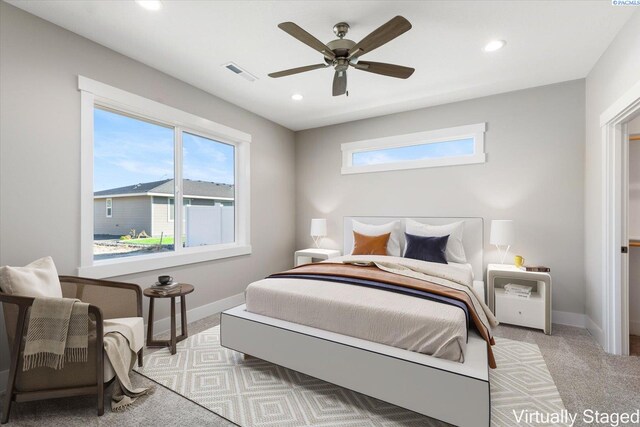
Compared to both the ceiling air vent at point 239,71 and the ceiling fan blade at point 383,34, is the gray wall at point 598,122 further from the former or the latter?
the ceiling air vent at point 239,71

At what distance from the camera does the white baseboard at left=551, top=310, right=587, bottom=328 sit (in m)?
3.05

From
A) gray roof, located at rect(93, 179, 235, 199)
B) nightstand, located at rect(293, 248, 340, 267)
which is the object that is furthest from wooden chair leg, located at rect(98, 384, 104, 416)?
nightstand, located at rect(293, 248, 340, 267)

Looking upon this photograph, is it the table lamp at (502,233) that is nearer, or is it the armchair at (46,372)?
the armchair at (46,372)

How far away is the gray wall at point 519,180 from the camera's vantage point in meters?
→ 3.11

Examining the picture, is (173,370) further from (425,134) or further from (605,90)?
(605,90)

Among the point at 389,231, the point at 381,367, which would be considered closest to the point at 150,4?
the point at 381,367

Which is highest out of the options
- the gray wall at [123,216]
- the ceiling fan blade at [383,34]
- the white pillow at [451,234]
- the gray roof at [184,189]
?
the ceiling fan blade at [383,34]

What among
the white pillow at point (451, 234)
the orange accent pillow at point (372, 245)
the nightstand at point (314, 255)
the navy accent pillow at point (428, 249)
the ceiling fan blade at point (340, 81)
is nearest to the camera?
the ceiling fan blade at point (340, 81)

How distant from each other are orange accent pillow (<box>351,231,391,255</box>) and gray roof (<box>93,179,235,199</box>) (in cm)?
192

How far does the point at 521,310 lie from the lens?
2982 millimetres

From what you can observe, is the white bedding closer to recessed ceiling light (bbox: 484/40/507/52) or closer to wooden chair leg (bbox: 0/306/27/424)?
wooden chair leg (bbox: 0/306/27/424)

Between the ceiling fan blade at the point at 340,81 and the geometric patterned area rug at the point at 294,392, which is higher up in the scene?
the ceiling fan blade at the point at 340,81

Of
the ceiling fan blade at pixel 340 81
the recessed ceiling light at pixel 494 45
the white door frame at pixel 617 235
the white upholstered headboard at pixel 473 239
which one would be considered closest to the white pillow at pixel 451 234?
the white upholstered headboard at pixel 473 239

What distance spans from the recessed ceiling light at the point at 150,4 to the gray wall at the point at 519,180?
118 inches
